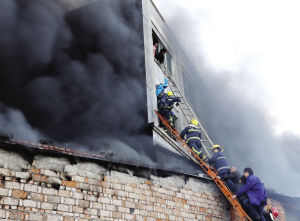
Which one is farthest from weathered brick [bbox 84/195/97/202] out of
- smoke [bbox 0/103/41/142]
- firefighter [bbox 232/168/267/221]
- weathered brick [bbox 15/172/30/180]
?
firefighter [bbox 232/168/267/221]

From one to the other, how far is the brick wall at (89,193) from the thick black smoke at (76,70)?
1.50 meters

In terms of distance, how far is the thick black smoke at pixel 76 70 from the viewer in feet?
25.9

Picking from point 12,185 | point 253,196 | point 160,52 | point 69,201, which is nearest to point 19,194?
point 12,185

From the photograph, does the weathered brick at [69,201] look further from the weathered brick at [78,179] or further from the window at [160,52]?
the window at [160,52]

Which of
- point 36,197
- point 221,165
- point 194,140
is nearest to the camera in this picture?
point 36,197

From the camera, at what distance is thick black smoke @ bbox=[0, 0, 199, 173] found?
25.9ft

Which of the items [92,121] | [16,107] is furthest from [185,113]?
[16,107]

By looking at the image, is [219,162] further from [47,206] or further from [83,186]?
[47,206]

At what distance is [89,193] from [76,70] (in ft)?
15.2

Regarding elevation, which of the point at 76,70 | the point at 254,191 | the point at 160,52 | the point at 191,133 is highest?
the point at 160,52

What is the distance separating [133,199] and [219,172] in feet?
8.20

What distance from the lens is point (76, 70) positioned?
344 inches

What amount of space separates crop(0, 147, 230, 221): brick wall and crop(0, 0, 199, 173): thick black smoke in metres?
1.50

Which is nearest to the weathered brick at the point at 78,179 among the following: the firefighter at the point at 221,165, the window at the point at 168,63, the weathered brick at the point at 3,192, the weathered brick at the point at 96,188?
the weathered brick at the point at 96,188
